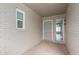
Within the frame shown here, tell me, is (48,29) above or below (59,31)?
above

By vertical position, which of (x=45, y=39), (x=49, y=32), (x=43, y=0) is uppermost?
(x=43, y=0)

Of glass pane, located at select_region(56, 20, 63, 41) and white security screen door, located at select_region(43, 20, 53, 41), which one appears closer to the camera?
glass pane, located at select_region(56, 20, 63, 41)

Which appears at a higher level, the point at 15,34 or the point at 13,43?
the point at 15,34

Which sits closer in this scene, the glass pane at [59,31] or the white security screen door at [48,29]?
the glass pane at [59,31]

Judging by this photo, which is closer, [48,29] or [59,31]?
[59,31]

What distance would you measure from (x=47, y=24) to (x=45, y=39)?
1.08 m

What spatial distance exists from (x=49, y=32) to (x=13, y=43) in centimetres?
488

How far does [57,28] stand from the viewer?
720cm

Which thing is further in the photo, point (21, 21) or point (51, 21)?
point (51, 21)

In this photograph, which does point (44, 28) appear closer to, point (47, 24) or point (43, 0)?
point (47, 24)
